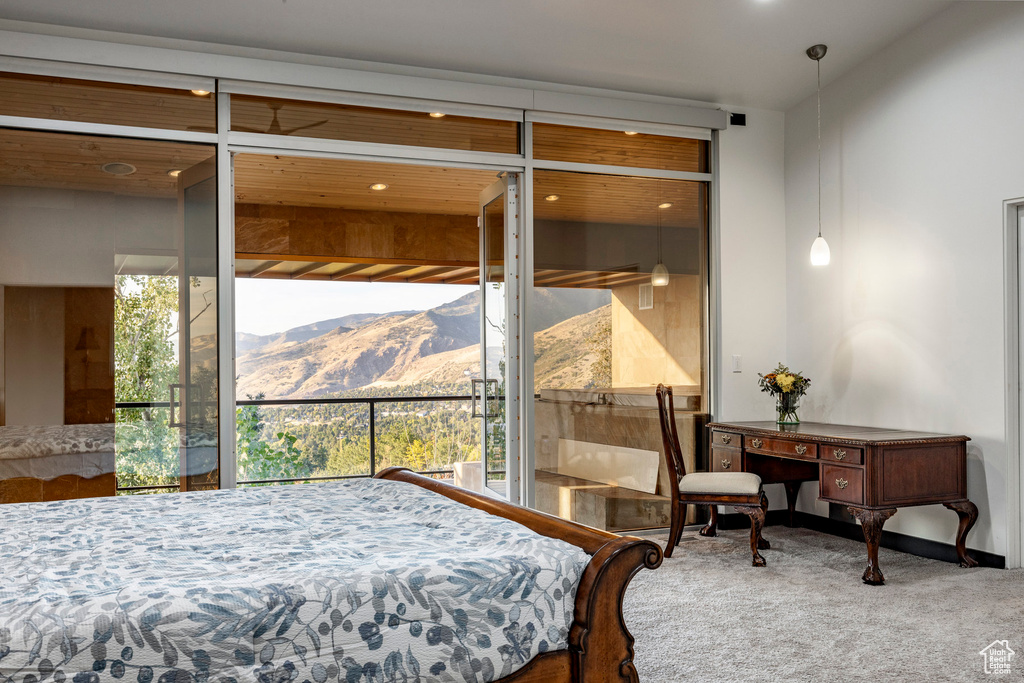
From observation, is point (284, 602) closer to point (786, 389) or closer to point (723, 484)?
point (723, 484)

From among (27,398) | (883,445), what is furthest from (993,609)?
(27,398)

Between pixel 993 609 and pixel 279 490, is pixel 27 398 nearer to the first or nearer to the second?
pixel 279 490

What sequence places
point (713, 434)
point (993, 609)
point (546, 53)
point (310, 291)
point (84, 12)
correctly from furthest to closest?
point (310, 291) → point (713, 434) → point (546, 53) → point (84, 12) → point (993, 609)

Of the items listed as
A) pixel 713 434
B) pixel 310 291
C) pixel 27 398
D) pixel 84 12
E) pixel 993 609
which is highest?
pixel 84 12

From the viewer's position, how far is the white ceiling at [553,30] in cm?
393

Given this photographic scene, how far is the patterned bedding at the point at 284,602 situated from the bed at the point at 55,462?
6.89 feet

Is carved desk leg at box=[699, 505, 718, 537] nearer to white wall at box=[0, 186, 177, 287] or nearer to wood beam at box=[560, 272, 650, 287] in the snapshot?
wood beam at box=[560, 272, 650, 287]

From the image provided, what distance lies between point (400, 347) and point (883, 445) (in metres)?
7.98

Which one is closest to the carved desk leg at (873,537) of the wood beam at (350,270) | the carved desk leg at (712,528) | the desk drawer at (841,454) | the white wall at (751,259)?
the desk drawer at (841,454)

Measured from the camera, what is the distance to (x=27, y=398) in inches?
155

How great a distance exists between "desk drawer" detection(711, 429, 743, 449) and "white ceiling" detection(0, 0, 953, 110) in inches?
88.8

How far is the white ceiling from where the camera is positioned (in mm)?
3930

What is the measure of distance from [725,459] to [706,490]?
59 cm

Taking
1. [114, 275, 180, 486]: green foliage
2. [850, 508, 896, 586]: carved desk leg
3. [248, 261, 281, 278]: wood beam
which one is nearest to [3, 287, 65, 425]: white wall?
[114, 275, 180, 486]: green foliage
